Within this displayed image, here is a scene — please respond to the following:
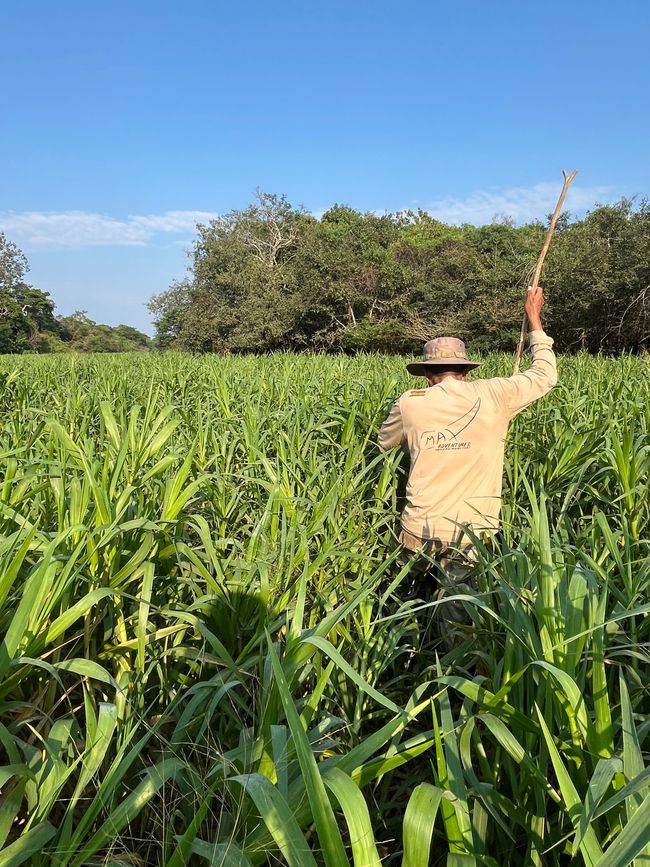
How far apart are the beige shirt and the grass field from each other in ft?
0.68

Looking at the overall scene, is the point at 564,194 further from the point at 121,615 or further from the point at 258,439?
the point at 121,615

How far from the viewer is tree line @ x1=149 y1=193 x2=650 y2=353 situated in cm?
1627

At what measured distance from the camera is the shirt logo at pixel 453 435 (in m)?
2.48

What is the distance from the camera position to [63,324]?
63.2 meters

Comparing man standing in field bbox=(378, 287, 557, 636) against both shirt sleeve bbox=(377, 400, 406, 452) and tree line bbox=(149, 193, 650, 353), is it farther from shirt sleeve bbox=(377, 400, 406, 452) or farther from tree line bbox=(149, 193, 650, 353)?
tree line bbox=(149, 193, 650, 353)

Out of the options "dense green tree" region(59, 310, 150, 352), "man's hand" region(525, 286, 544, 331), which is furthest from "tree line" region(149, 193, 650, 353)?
"dense green tree" region(59, 310, 150, 352)

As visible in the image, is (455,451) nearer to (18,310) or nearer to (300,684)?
(300,684)

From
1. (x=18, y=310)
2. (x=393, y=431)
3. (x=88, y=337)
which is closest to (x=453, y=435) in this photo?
(x=393, y=431)

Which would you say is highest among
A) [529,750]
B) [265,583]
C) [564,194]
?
[564,194]

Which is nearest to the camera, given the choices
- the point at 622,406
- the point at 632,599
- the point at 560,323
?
the point at 632,599

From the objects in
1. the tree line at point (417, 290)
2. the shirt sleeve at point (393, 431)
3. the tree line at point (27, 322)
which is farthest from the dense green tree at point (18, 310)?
the shirt sleeve at point (393, 431)

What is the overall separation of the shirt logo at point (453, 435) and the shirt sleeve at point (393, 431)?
0.67 ft

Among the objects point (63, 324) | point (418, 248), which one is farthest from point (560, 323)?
point (63, 324)

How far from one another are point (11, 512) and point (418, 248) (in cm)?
2418
